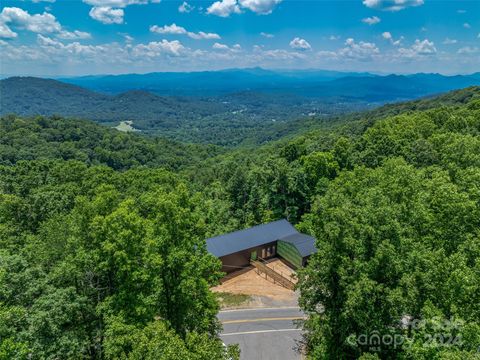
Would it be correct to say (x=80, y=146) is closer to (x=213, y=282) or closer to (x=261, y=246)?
(x=261, y=246)

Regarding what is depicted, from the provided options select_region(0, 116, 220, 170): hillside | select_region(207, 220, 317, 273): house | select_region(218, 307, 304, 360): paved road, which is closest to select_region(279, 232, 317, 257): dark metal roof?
select_region(207, 220, 317, 273): house

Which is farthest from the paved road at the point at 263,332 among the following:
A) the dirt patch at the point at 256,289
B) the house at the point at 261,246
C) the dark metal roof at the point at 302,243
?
the dark metal roof at the point at 302,243

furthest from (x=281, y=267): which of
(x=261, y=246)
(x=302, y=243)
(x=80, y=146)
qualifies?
(x=80, y=146)

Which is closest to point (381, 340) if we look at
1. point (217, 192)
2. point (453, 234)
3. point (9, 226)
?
point (453, 234)

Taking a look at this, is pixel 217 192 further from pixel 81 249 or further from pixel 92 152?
pixel 92 152

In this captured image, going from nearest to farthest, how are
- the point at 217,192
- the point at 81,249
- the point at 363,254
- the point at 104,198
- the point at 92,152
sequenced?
the point at 363,254 < the point at 81,249 < the point at 104,198 < the point at 217,192 < the point at 92,152

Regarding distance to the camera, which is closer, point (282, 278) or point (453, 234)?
point (453, 234)

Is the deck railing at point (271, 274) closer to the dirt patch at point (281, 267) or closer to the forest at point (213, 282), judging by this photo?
the dirt patch at point (281, 267)
